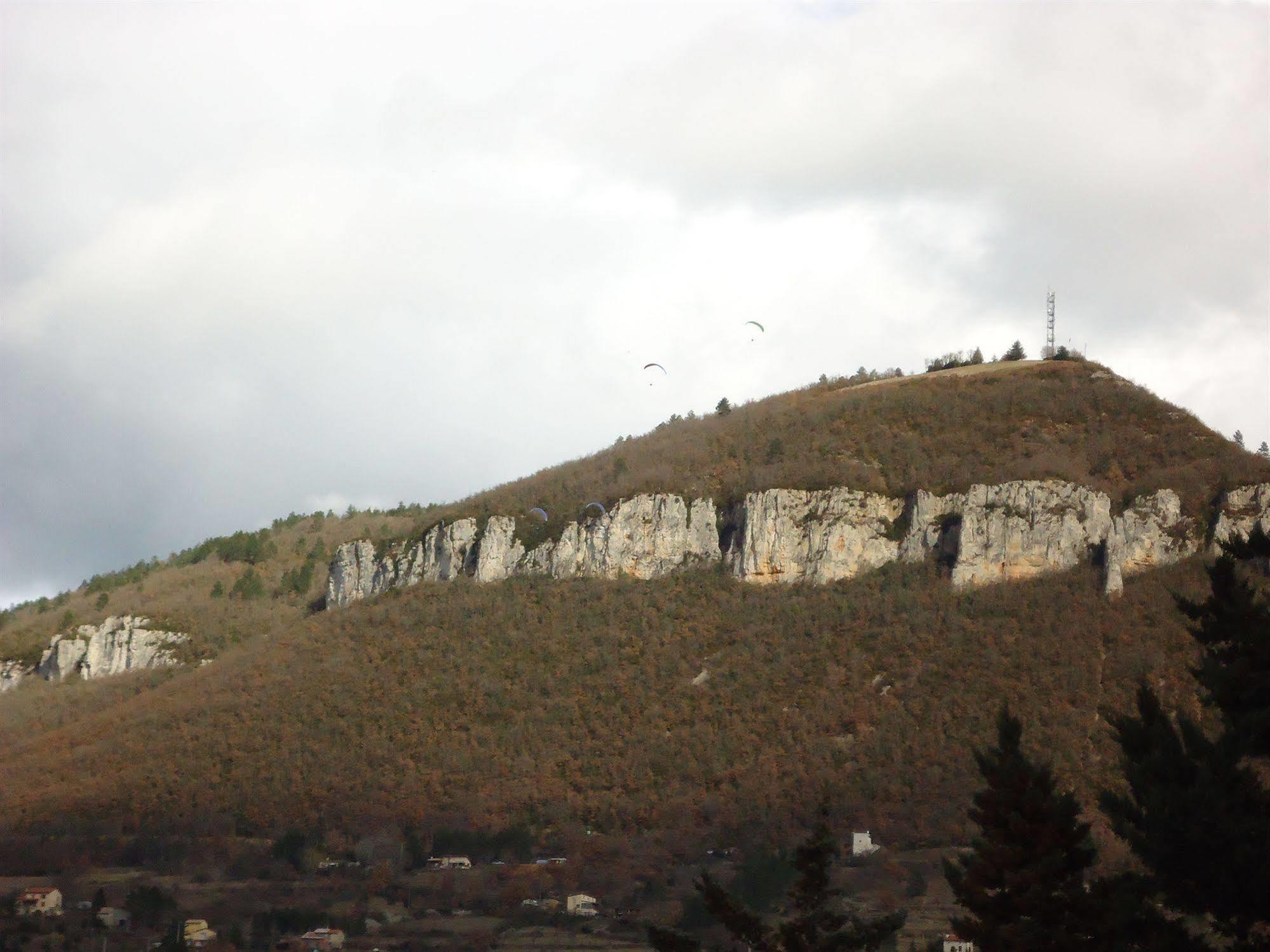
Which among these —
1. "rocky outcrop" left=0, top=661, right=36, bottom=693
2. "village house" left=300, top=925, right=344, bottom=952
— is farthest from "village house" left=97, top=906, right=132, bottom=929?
"rocky outcrop" left=0, top=661, right=36, bottom=693

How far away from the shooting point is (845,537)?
3201 inches

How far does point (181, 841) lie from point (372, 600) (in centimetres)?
2773

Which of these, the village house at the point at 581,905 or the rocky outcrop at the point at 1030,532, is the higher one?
the rocky outcrop at the point at 1030,532

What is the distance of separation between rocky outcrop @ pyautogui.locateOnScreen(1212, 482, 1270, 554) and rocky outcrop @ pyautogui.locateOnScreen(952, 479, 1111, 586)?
550cm

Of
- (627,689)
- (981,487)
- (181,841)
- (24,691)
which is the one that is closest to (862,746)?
(627,689)

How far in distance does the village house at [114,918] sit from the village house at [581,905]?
1683 centimetres

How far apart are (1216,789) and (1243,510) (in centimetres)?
5398

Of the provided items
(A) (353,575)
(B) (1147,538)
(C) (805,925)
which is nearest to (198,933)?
(C) (805,925)

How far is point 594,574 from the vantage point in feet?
284

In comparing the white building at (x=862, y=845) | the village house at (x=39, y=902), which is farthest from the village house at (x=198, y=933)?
the white building at (x=862, y=845)

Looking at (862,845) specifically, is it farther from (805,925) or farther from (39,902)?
(39,902)

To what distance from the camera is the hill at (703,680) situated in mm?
65438

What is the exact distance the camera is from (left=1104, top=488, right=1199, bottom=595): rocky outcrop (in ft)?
243

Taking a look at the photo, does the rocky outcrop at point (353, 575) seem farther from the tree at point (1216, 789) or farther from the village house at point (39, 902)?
the tree at point (1216, 789)
